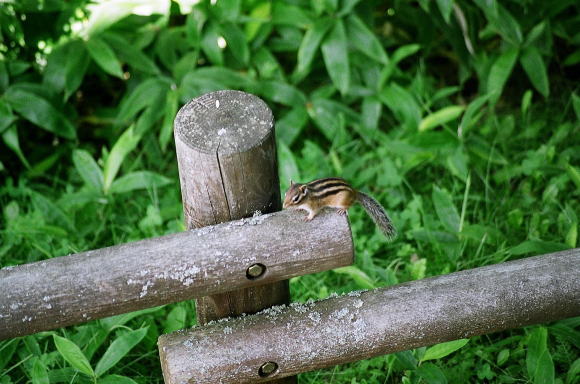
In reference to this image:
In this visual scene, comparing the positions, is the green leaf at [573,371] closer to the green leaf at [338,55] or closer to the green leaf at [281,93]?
the green leaf at [338,55]

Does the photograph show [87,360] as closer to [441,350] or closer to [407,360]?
[407,360]

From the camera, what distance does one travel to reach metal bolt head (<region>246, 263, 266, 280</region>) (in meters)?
2.12

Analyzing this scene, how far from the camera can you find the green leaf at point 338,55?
3738 mm

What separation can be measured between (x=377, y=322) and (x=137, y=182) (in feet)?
5.74

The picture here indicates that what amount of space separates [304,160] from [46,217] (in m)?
1.36

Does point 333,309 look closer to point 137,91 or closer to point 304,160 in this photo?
point 304,160

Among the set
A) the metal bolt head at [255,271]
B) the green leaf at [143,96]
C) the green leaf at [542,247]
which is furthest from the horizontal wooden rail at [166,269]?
the green leaf at [143,96]

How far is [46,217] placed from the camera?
3.54 meters

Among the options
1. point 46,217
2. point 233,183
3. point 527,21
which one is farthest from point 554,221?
point 46,217

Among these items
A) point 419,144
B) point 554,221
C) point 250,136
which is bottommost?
point 554,221

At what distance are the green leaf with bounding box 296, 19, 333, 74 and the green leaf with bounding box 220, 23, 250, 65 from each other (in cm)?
31

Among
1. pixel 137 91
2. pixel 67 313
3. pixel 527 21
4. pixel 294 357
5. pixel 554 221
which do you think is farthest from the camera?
pixel 527 21

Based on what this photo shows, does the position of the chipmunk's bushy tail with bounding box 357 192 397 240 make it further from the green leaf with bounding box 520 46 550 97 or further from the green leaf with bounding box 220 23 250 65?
the green leaf with bounding box 520 46 550 97

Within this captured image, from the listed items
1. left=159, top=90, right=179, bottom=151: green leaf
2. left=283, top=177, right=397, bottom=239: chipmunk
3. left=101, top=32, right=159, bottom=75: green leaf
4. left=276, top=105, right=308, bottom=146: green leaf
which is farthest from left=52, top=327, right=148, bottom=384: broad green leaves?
left=101, top=32, right=159, bottom=75: green leaf
